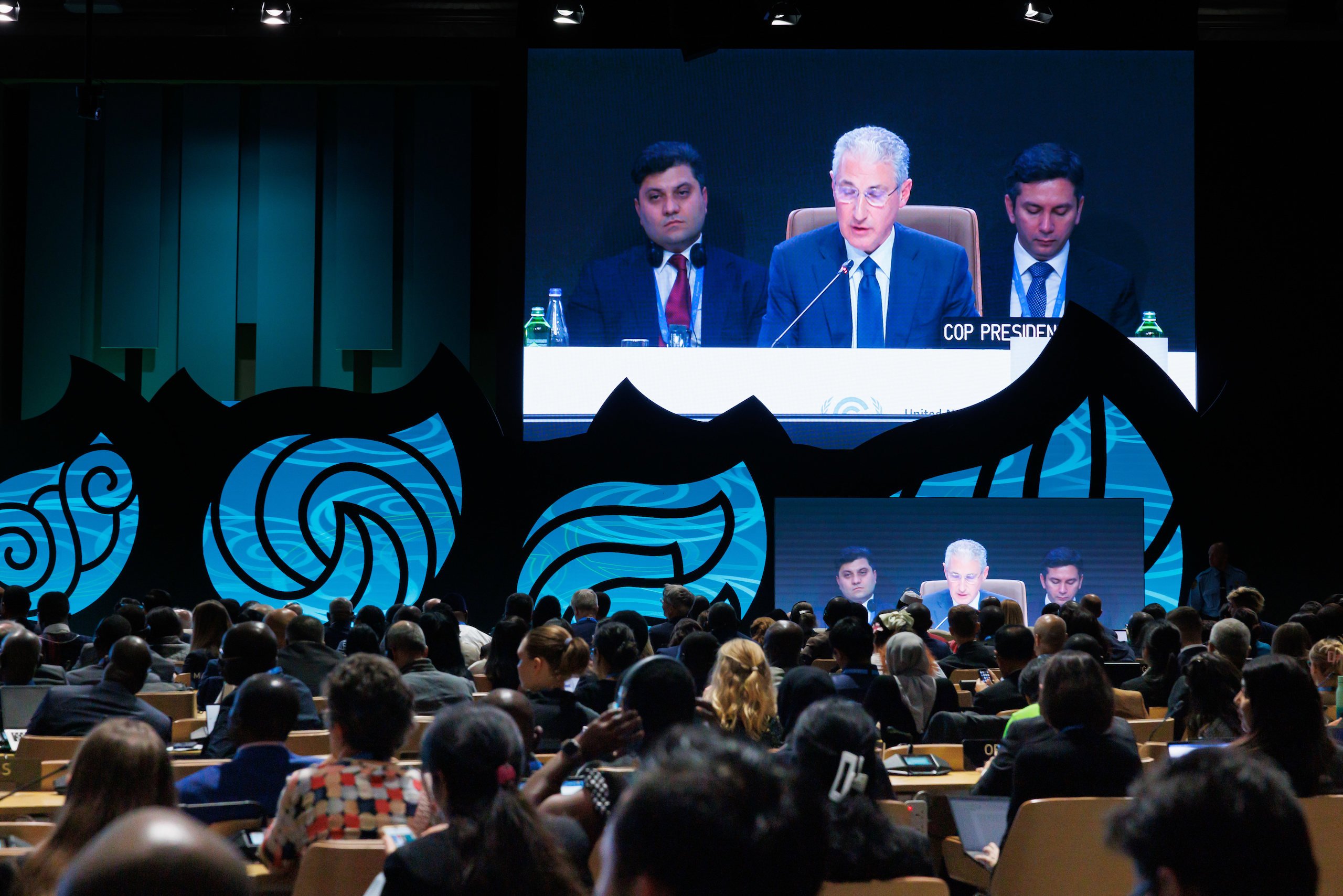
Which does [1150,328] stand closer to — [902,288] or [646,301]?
[902,288]

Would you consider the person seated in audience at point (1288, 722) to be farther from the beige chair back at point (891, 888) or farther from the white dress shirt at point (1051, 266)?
the white dress shirt at point (1051, 266)

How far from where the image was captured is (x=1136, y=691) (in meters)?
5.67

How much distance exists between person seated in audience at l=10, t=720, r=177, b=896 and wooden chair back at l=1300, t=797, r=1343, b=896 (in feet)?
8.03

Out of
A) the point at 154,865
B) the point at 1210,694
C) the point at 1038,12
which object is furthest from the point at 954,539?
the point at 154,865

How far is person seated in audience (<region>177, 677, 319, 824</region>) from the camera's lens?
3.26 meters

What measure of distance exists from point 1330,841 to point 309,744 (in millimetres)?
3016

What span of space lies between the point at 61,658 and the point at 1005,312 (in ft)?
26.9

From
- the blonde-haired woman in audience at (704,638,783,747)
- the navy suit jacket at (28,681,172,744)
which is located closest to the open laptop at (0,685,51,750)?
the navy suit jacket at (28,681,172,744)

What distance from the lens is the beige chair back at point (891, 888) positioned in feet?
7.74

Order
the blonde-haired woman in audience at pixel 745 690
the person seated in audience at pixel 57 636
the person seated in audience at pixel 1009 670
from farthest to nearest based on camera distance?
the person seated in audience at pixel 57 636 < the person seated in audience at pixel 1009 670 < the blonde-haired woman in audience at pixel 745 690

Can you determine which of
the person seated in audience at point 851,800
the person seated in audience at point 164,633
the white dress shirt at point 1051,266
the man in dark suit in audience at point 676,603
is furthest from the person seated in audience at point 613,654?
the white dress shirt at point 1051,266

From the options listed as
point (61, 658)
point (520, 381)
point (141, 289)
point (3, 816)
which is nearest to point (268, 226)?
point (141, 289)

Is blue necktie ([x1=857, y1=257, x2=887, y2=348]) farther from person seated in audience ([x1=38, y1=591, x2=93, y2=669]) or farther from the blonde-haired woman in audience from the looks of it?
the blonde-haired woman in audience

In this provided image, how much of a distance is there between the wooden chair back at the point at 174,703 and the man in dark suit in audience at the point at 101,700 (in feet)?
3.26
